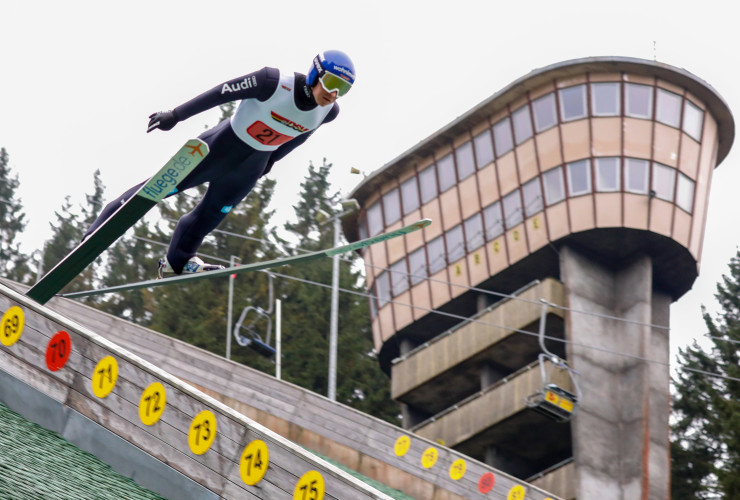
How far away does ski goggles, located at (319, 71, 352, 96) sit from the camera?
25.4 ft

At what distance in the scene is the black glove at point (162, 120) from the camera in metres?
7.77

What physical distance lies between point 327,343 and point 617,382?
43.7ft

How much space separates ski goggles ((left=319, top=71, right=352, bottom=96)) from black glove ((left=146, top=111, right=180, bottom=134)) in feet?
3.38

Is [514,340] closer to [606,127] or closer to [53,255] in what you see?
[606,127]

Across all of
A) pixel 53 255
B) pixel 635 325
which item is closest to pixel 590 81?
pixel 635 325

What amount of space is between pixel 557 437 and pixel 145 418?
28995 mm

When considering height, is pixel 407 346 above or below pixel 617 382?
above

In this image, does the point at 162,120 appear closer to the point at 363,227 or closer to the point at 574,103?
the point at 574,103

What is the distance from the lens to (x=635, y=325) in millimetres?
34875

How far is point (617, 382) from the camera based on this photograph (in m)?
34.5

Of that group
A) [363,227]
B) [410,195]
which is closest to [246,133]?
[410,195]

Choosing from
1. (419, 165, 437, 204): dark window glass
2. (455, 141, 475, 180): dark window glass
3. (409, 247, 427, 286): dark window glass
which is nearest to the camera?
(455, 141, 475, 180): dark window glass

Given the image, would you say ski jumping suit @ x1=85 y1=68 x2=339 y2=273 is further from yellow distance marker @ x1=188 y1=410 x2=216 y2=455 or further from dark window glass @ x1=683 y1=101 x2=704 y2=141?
dark window glass @ x1=683 y1=101 x2=704 y2=141

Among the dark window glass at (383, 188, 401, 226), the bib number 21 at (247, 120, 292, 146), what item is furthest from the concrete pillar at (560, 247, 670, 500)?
the bib number 21 at (247, 120, 292, 146)
